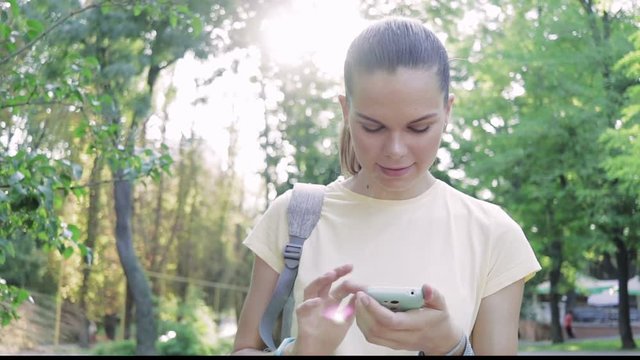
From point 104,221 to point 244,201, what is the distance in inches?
106

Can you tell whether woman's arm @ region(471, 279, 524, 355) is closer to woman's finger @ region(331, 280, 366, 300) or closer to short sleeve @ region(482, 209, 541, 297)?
short sleeve @ region(482, 209, 541, 297)

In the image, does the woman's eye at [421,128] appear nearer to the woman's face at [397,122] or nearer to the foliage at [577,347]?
the woman's face at [397,122]

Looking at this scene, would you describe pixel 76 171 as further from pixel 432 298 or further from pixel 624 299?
pixel 624 299

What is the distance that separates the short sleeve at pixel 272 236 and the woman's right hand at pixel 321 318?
0.23 m

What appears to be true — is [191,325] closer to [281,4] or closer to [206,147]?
→ [206,147]

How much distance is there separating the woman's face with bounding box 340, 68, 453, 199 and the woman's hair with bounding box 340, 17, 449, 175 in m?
0.01

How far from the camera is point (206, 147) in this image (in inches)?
523

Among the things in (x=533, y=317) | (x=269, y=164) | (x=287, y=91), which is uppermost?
(x=287, y=91)

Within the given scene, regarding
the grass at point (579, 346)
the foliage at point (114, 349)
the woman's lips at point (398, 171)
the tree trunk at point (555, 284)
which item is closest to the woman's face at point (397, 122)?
the woman's lips at point (398, 171)

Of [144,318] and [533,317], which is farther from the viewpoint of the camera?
[533,317]

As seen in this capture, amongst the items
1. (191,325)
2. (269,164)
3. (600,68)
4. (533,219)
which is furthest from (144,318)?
(600,68)

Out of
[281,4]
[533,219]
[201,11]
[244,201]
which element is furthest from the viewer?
[244,201]

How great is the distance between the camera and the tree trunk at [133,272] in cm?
992

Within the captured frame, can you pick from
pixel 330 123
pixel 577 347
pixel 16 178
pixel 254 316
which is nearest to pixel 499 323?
pixel 254 316
